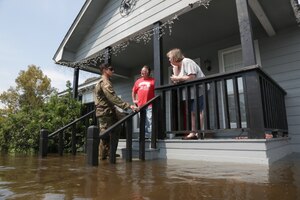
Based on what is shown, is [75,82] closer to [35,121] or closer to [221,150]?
[35,121]

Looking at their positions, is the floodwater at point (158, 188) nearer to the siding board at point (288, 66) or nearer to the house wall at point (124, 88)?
the siding board at point (288, 66)

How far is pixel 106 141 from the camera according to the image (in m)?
3.68

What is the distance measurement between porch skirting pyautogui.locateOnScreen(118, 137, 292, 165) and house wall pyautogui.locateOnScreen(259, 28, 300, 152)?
142cm

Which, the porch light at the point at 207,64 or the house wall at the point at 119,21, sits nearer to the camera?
the house wall at the point at 119,21

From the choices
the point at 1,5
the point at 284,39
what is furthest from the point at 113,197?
the point at 284,39

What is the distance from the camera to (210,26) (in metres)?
5.39

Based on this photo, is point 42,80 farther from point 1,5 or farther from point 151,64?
point 1,5

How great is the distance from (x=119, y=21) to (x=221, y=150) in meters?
4.11

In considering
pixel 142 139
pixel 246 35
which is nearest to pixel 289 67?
pixel 246 35

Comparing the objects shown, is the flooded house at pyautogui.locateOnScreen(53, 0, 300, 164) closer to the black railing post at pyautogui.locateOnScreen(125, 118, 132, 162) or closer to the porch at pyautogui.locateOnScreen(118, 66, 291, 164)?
the porch at pyautogui.locateOnScreen(118, 66, 291, 164)

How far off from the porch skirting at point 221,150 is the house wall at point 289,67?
56.0 inches

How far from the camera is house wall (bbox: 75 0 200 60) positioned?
4738 mm

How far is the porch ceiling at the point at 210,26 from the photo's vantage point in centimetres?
460

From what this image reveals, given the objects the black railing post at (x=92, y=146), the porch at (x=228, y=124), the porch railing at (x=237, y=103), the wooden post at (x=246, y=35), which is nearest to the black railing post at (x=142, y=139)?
the porch at (x=228, y=124)
